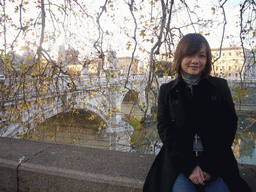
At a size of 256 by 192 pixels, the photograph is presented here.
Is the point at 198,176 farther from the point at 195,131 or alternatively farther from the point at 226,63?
the point at 226,63

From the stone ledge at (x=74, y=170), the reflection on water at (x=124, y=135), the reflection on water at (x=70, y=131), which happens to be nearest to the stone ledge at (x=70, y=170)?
the stone ledge at (x=74, y=170)

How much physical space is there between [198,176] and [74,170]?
2.66ft

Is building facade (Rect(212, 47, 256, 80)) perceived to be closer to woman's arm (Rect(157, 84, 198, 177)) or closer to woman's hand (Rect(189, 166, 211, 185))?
woman's arm (Rect(157, 84, 198, 177))

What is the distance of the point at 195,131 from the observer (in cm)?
106

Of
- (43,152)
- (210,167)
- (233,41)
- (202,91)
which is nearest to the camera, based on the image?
(210,167)

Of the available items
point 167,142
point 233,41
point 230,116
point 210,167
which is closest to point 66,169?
point 167,142

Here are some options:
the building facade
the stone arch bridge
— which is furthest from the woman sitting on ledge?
the stone arch bridge

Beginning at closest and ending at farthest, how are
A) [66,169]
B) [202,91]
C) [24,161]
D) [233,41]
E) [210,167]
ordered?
1. [210,167]
2. [202,91]
3. [66,169]
4. [24,161]
5. [233,41]

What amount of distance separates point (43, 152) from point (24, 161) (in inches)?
8.5

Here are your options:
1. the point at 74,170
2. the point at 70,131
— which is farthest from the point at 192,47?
the point at 70,131

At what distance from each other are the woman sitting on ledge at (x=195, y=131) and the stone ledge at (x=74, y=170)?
297 mm

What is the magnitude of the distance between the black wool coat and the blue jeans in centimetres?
2

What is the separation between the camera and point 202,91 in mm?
1085

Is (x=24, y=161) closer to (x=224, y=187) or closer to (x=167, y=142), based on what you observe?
(x=167, y=142)
